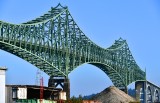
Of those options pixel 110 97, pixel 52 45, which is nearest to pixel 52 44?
pixel 52 45

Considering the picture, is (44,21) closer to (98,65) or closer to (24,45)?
(24,45)

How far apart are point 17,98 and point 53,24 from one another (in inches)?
2556

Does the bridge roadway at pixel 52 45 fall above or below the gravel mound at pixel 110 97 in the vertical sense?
above

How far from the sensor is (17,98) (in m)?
67.0

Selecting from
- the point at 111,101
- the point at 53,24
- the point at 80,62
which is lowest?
the point at 111,101

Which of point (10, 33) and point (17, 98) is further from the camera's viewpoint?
point (10, 33)

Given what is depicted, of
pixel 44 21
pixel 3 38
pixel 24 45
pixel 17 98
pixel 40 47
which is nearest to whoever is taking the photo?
pixel 17 98

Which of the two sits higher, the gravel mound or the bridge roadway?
the bridge roadway

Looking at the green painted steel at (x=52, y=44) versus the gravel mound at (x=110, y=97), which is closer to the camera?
the green painted steel at (x=52, y=44)

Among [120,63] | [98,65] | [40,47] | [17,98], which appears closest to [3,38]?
[40,47]

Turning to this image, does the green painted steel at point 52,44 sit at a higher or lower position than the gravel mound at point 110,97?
higher

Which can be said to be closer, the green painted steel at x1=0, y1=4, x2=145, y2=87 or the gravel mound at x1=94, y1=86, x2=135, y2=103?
the green painted steel at x1=0, y1=4, x2=145, y2=87

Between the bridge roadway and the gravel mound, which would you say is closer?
the bridge roadway

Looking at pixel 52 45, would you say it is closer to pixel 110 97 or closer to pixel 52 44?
pixel 52 44
